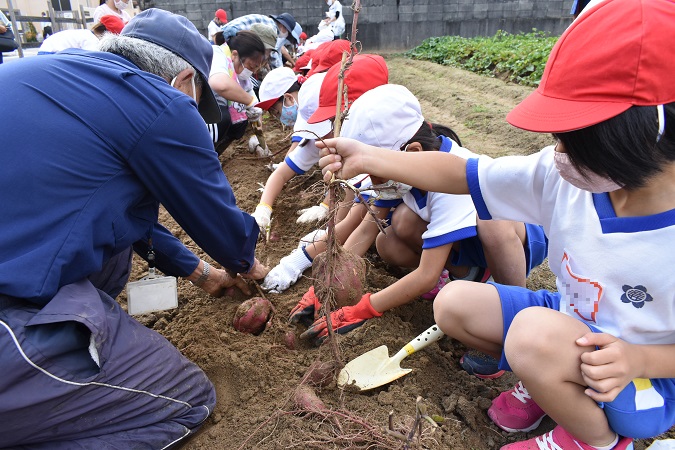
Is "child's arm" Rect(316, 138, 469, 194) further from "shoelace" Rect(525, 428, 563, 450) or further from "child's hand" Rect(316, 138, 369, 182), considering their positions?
"shoelace" Rect(525, 428, 563, 450)

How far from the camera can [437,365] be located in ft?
6.29

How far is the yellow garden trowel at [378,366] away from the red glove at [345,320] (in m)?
0.21

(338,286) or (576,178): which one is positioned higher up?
(576,178)

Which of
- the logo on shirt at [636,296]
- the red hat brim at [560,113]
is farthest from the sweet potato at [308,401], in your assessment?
the red hat brim at [560,113]

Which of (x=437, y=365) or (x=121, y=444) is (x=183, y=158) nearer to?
(x=121, y=444)

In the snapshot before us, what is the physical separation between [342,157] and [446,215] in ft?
1.81

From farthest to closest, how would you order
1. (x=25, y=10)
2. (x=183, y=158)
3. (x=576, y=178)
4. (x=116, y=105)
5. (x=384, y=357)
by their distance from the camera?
(x=25, y=10)
(x=384, y=357)
(x=183, y=158)
(x=116, y=105)
(x=576, y=178)

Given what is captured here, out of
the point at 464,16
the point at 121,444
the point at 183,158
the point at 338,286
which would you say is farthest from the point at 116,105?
the point at 464,16

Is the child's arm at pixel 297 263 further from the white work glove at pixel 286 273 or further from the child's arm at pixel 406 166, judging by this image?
the child's arm at pixel 406 166

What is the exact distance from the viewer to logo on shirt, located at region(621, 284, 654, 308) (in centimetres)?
123

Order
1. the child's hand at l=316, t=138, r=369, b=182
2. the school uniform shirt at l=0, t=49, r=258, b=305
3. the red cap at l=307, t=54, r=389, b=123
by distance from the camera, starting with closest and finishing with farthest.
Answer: the school uniform shirt at l=0, t=49, r=258, b=305 → the child's hand at l=316, t=138, r=369, b=182 → the red cap at l=307, t=54, r=389, b=123

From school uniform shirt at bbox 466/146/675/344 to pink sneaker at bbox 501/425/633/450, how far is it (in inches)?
12.2

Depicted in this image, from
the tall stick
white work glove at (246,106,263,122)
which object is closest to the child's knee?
the tall stick

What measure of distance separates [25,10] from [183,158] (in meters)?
23.7
